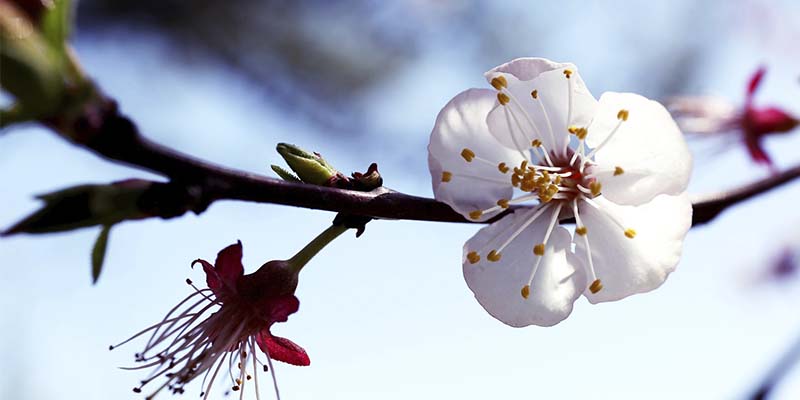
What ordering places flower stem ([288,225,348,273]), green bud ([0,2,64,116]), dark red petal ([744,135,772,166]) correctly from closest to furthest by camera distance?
green bud ([0,2,64,116]) < flower stem ([288,225,348,273]) < dark red petal ([744,135,772,166])

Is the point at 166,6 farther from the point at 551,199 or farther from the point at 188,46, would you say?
the point at 551,199

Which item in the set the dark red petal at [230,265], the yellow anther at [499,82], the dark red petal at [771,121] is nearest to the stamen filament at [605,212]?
the yellow anther at [499,82]

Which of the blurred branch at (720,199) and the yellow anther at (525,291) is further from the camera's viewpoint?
the blurred branch at (720,199)

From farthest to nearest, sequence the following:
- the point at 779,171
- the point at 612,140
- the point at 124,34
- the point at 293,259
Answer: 1. the point at 124,34
2. the point at 779,171
3. the point at 612,140
4. the point at 293,259

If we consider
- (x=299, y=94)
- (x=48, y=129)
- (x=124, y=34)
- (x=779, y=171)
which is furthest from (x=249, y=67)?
(x=48, y=129)

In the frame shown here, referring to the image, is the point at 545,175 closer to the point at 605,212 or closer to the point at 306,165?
the point at 605,212

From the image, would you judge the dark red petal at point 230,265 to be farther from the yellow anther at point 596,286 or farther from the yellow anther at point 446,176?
the yellow anther at point 596,286

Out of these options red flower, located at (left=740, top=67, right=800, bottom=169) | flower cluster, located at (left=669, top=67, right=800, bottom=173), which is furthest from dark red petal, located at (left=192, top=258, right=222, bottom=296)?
red flower, located at (left=740, top=67, right=800, bottom=169)

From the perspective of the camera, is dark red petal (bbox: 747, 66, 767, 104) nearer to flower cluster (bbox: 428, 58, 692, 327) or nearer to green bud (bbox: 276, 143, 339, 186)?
flower cluster (bbox: 428, 58, 692, 327)
